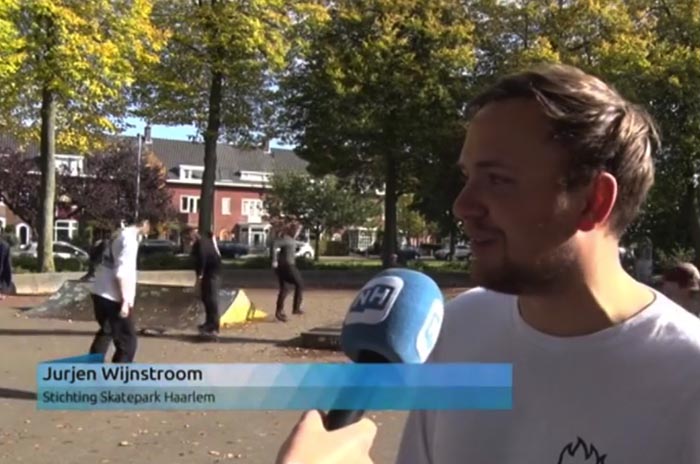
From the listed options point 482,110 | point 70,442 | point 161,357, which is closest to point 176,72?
point 161,357

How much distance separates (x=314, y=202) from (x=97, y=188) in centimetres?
1798

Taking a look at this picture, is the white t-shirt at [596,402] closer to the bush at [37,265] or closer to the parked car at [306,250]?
the bush at [37,265]

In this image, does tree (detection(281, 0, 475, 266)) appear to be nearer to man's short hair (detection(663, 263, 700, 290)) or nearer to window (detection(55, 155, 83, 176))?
window (detection(55, 155, 83, 176))

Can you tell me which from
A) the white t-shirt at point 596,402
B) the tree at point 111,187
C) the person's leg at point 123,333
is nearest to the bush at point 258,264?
the tree at point 111,187

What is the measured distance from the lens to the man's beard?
1571mm

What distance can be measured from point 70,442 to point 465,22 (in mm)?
27864

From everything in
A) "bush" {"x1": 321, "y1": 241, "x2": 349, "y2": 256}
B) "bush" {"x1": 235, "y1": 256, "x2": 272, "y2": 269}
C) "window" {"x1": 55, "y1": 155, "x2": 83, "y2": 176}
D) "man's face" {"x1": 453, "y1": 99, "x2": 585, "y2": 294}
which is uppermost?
"window" {"x1": 55, "y1": 155, "x2": 83, "y2": 176}

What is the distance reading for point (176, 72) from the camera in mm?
27219

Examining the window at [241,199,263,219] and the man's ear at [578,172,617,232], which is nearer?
the man's ear at [578,172,617,232]

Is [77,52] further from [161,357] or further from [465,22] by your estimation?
[465,22]

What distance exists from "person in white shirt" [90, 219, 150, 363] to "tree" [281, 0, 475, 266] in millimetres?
22346

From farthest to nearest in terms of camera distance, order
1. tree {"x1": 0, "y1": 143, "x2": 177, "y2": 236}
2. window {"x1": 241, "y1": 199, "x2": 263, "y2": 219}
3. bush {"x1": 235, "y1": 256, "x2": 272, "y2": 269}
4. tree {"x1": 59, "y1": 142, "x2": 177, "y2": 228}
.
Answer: window {"x1": 241, "y1": 199, "x2": 263, "y2": 219}, tree {"x1": 59, "y1": 142, "x2": 177, "y2": 228}, tree {"x1": 0, "y1": 143, "x2": 177, "y2": 236}, bush {"x1": 235, "y1": 256, "x2": 272, "y2": 269}

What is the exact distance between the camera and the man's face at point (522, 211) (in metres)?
1.56

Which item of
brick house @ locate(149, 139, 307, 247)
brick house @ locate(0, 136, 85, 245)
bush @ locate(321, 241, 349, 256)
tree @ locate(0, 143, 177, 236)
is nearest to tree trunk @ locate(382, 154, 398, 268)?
tree @ locate(0, 143, 177, 236)
